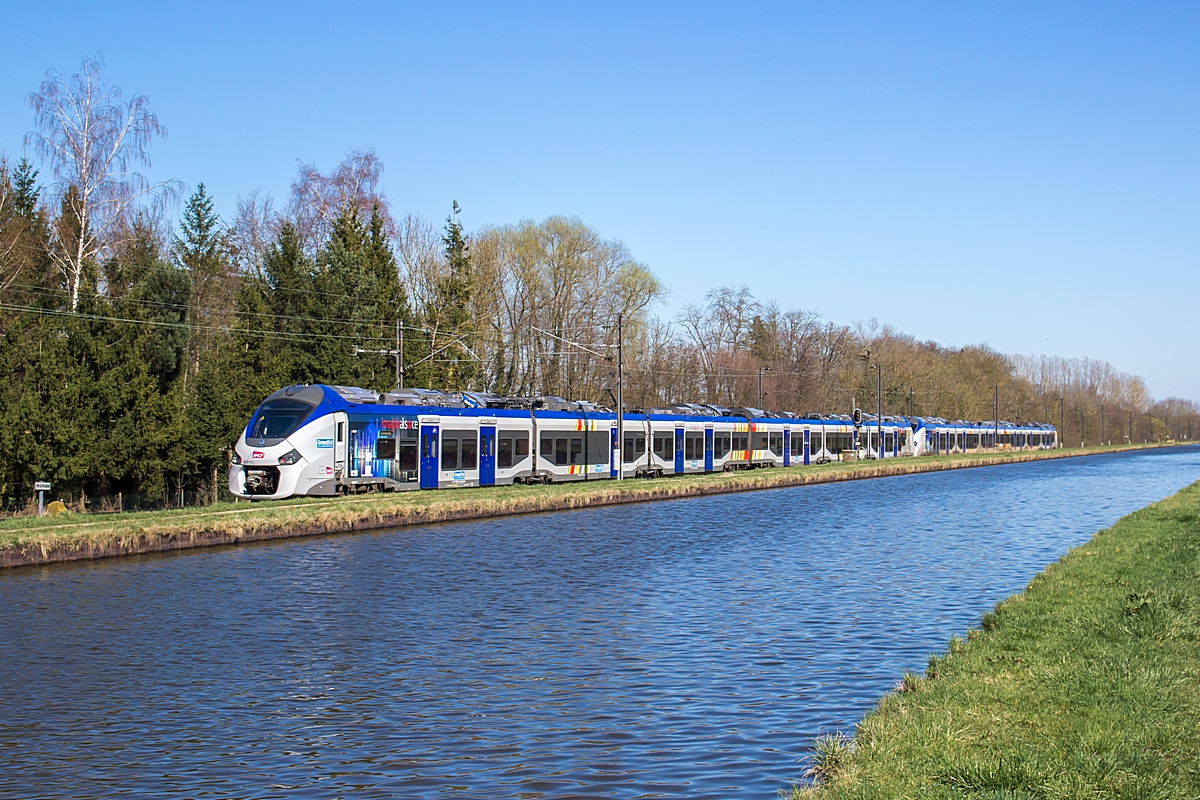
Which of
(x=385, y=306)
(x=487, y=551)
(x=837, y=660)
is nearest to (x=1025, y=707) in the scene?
(x=837, y=660)

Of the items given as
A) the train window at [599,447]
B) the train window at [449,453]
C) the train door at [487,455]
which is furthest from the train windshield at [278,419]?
the train window at [599,447]

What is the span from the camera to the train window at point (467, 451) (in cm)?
4056

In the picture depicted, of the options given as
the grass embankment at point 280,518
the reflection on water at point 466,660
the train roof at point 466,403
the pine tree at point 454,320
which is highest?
the pine tree at point 454,320

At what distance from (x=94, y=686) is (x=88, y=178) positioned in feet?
118

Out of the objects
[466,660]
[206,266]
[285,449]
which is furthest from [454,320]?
[466,660]

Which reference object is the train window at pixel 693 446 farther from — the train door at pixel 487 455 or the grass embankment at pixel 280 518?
the train door at pixel 487 455

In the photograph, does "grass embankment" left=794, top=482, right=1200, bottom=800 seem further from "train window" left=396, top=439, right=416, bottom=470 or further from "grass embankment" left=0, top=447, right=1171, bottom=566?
"train window" left=396, top=439, right=416, bottom=470

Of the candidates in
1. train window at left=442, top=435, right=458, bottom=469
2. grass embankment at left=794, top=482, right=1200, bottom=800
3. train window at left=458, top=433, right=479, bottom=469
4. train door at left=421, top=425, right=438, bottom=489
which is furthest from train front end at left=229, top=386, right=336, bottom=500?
grass embankment at left=794, top=482, right=1200, bottom=800

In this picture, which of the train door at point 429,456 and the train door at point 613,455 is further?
the train door at point 613,455

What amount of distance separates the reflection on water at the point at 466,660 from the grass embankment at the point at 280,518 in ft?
3.40

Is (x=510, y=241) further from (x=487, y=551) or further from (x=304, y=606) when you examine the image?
(x=304, y=606)

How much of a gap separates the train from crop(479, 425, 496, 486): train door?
0.12 feet

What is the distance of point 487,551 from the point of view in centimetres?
2512

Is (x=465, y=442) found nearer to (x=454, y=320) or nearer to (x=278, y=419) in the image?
(x=278, y=419)
